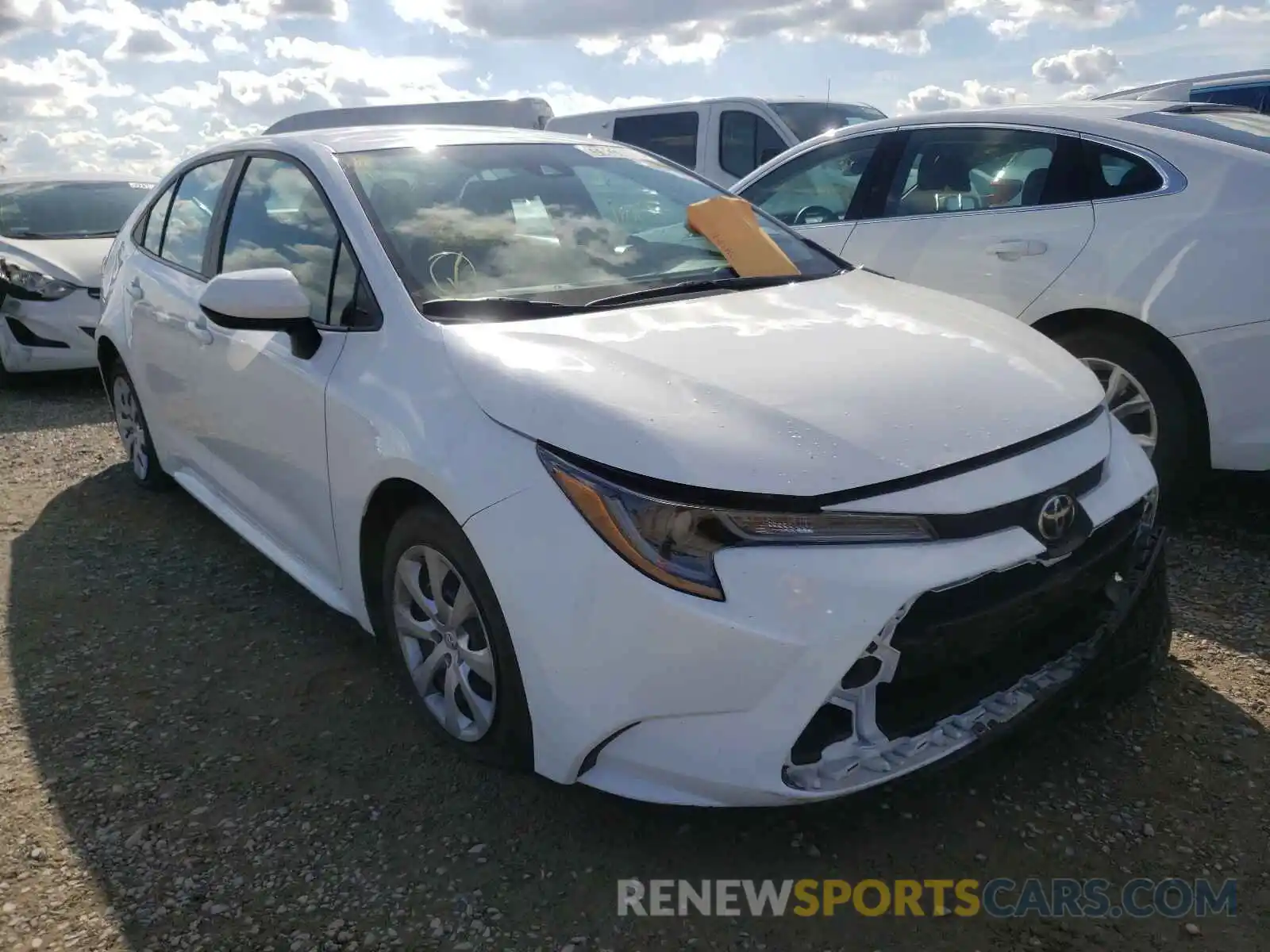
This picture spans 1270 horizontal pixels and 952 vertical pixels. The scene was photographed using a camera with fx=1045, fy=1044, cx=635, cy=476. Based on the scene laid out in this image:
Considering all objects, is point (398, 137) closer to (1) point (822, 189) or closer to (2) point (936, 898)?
(1) point (822, 189)

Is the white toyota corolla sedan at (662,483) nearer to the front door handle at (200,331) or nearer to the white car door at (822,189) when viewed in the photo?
the front door handle at (200,331)

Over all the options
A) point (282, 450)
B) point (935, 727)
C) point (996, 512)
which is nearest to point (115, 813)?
point (282, 450)

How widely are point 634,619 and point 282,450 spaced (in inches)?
60.0

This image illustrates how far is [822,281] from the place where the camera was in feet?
9.98

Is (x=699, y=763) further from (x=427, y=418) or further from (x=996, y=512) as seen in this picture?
(x=427, y=418)

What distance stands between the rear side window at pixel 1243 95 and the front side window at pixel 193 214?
846cm

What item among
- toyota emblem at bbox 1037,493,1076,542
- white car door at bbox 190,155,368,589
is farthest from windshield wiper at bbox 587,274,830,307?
toyota emblem at bbox 1037,493,1076,542

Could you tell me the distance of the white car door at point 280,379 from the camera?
2799 millimetres

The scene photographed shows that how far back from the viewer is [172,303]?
3.81m

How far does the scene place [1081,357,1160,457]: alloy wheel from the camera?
3.69 m

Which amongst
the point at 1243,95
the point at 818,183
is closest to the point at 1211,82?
the point at 1243,95

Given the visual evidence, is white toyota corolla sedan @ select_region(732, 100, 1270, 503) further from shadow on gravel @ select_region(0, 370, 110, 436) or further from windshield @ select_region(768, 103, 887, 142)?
windshield @ select_region(768, 103, 887, 142)

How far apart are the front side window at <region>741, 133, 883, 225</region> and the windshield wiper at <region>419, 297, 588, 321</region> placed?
2.56m

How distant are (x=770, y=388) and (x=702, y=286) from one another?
0.78 m
